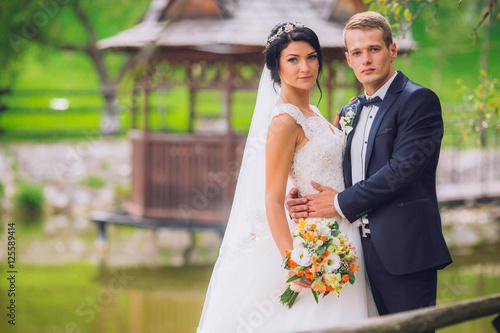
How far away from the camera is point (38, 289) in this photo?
8008mm

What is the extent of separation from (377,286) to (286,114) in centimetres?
102

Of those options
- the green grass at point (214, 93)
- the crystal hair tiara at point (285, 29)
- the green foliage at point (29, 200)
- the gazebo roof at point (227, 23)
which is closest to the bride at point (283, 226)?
the crystal hair tiara at point (285, 29)

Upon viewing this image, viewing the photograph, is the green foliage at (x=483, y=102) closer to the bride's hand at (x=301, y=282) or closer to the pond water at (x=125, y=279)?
the pond water at (x=125, y=279)

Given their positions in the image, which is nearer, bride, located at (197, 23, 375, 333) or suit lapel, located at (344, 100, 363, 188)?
bride, located at (197, 23, 375, 333)

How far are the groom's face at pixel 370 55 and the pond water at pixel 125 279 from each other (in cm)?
422

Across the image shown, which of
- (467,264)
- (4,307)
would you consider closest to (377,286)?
(4,307)

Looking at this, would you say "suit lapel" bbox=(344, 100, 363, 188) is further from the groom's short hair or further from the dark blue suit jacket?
the groom's short hair

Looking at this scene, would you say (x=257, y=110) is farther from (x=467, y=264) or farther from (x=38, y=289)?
(x=467, y=264)

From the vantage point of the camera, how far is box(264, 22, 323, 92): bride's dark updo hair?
3.33 metres

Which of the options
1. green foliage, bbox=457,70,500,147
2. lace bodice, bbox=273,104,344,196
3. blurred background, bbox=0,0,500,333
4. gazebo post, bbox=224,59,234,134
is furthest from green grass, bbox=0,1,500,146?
lace bodice, bbox=273,104,344,196

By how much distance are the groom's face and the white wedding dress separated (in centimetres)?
39

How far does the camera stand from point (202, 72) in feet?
32.8

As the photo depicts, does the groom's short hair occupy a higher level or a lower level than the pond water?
higher

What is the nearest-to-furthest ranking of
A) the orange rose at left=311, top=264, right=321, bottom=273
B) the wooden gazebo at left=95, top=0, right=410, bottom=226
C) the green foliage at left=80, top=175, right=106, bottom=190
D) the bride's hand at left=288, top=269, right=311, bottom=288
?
the orange rose at left=311, top=264, right=321, bottom=273 < the bride's hand at left=288, top=269, right=311, bottom=288 < the wooden gazebo at left=95, top=0, right=410, bottom=226 < the green foliage at left=80, top=175, right=106, bottom=190
